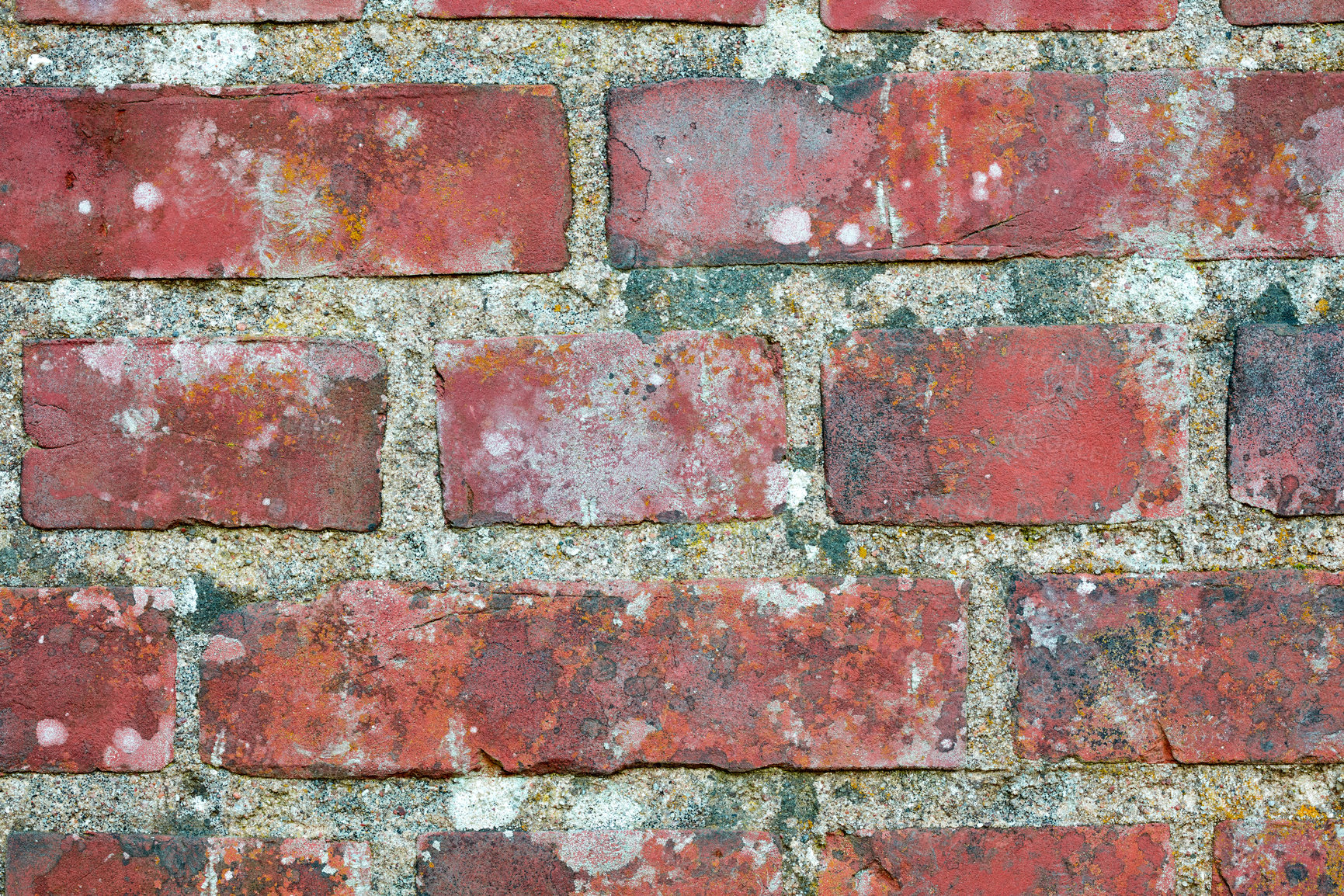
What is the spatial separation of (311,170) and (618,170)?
0.65ft

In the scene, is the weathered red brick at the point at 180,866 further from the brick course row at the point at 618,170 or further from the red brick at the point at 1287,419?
the red brick at the point at 1287,419

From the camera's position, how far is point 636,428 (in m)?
0.59

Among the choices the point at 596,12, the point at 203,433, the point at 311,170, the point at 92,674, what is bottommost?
the point at 92,674

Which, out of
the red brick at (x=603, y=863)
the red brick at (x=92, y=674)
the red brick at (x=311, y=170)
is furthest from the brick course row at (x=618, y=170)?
the red brick at (x=603, y=863)

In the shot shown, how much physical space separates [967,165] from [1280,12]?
9.2 inches

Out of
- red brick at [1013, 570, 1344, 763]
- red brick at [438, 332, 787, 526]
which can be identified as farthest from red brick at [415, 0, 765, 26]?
red brick at [1013, 570, 1344, 763]

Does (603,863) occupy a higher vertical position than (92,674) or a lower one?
lower

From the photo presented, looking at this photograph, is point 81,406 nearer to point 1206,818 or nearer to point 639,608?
point 639,608

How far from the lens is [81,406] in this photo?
1.95 feet

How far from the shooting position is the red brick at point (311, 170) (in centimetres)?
60

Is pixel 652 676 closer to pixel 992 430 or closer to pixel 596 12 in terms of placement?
pixel 992 430

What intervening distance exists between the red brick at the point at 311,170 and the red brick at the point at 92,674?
228mm

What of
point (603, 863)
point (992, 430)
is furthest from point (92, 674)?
point (992, 430)

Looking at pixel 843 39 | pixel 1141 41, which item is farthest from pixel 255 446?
pixel 1141 41
